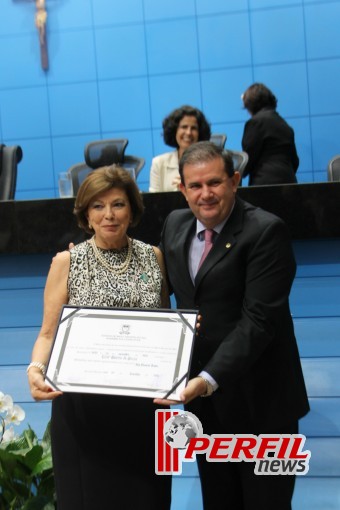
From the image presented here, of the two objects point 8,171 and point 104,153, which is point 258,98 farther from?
point 8,171

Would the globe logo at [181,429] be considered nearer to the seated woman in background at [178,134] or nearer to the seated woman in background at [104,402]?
the seated woman in background at [104,402]

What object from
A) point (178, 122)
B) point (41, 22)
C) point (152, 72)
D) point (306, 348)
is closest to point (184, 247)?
point (306, 348)

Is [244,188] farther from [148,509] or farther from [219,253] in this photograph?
[148,509]

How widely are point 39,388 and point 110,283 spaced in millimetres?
329

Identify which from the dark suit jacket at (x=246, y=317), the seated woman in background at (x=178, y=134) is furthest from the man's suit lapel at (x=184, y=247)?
the seated woman in background at (x=178, y=134)

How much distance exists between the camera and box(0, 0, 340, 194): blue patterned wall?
7.47 meters

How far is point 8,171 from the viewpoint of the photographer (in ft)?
16.5

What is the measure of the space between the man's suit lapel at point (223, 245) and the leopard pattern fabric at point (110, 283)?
157 mm

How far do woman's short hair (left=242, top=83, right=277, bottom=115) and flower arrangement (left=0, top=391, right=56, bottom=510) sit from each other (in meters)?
3.46

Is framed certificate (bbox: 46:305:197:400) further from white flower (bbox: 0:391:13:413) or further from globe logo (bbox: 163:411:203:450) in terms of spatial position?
white flower (bbox: 0:391:13:413)

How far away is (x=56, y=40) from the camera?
25.8ft

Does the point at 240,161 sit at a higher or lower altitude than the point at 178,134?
lower

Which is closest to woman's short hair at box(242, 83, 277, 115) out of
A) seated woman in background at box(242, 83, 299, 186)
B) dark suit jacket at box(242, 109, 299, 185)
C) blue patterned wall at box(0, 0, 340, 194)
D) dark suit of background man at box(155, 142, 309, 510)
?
seated woman in background at box(242, 83, 299, 186)

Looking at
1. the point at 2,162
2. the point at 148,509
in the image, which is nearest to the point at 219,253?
the point at 148,509
